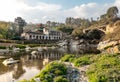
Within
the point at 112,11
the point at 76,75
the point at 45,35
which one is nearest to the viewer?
the point at 76,75

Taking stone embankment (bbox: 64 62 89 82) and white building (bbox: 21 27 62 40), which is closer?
stone embankment (bbox: 64 62 89 82)

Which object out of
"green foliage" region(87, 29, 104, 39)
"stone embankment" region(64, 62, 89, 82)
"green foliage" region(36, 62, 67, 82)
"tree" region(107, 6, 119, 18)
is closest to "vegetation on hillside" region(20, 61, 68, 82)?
"green foliage" region(36, 62, 67, 82)

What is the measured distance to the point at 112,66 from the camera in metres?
24.5

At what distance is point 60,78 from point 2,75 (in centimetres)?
1283

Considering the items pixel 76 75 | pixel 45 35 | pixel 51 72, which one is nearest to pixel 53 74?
pixel 51 72

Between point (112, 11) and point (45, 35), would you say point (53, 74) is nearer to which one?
point (45, 35)

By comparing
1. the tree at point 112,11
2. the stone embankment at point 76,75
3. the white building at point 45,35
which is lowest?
the stone embankment at point 76,75

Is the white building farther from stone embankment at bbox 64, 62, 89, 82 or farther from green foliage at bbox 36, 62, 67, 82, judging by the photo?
green foliage at bbox 36, 62, 67, 82

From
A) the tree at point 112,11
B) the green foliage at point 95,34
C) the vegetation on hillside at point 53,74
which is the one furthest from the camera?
the tree at point 112,11

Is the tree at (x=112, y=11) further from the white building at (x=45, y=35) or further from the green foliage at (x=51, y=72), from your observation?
the green foliage at (x=51, y=72)

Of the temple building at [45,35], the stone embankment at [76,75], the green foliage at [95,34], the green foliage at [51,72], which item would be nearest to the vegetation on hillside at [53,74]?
the green foliage at [51,72]

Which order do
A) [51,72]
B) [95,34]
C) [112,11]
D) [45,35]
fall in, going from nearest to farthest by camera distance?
[51,72] < [95,34] < [45,35] < [112,11]

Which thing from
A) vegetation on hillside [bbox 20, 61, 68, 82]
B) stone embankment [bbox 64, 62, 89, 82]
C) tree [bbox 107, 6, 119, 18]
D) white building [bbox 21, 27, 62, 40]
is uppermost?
tree [bbox 107, 6, 119, 18]

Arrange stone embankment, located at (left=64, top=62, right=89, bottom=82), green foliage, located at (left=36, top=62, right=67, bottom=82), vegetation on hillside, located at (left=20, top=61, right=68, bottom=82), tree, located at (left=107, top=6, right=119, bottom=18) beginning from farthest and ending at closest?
tree, located at (left=107, top=6, right=119, bottom=18), stone embankment, located at (left=64, top=62, right=89, bottom=82), green foliage, located at (left=36, top=62, right=67, bottom=82), vegetation on hillside, located at (left=20, top=61, right=68, bottom=82)
